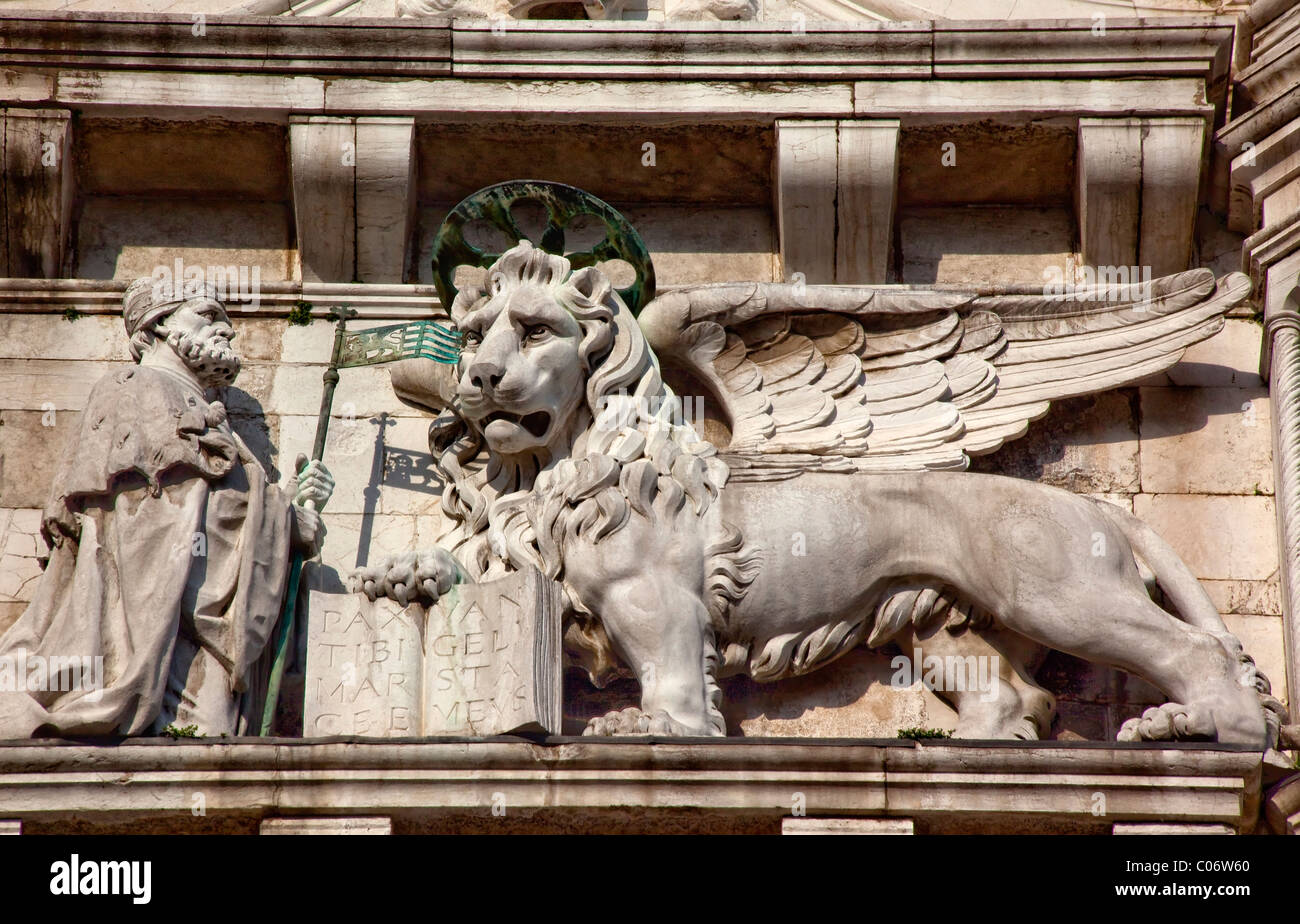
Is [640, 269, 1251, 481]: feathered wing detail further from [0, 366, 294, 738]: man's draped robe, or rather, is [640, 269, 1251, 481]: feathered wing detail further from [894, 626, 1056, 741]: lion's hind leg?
[0, 366, 294, 738]: man's draped robe

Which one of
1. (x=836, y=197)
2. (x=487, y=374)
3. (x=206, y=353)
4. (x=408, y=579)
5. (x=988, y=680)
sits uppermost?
(x=836, y=197)

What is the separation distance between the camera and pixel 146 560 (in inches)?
354

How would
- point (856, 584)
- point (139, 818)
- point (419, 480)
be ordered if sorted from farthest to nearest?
point (419, 480), point (856, 584), point (139, 818)

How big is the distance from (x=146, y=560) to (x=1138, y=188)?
14.3ft

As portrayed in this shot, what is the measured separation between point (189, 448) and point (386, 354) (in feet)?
3.75

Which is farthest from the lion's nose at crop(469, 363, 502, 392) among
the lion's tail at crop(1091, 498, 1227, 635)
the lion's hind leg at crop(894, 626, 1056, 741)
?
the lion's tail at crop(1091, 498, 1227, 635)

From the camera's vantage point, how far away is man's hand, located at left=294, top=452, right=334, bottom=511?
954 centimetres

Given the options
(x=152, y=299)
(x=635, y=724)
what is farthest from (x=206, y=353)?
(x=635, y=724)

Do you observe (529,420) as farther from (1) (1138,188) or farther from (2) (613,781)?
(1) (1138,188)

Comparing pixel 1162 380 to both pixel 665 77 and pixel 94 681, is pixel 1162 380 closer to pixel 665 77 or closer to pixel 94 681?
pixel 665 77

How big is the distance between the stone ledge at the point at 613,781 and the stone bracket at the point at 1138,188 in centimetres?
278

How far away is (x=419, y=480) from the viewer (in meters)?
9.95

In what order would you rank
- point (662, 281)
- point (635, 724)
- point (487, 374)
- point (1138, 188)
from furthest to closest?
point (662, 281) < point (1138, 188) < point (487, 374) < point (635, 724)

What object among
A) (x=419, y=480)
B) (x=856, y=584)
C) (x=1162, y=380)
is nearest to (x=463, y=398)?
(x=419, y=480)
